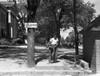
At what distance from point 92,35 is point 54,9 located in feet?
78.7

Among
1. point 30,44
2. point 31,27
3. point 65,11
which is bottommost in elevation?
point 30,44

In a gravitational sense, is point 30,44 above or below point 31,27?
below

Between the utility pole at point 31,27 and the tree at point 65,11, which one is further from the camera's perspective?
the tree at point 65,11

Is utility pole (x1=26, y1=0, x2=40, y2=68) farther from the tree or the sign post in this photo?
the tree

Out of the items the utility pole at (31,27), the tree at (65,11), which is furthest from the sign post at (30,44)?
the tree at (65,11)

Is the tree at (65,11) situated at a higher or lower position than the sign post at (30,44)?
higher

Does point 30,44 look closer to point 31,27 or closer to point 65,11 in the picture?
point 31,27

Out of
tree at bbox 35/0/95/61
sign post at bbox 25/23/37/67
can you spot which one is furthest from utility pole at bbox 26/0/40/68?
tree at bbox 35/0/95/61

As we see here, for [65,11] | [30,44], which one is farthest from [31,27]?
[65,11]

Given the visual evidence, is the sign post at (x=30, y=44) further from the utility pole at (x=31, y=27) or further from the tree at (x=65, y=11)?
the tree at (x=65, y=11)

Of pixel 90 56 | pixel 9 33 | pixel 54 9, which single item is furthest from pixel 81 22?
pixel 90 56

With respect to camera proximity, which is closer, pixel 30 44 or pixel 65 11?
pixel 30 44

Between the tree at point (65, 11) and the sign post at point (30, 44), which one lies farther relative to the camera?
the tree at point (65, 11)

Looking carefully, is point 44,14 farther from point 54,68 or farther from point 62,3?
point 54,68
